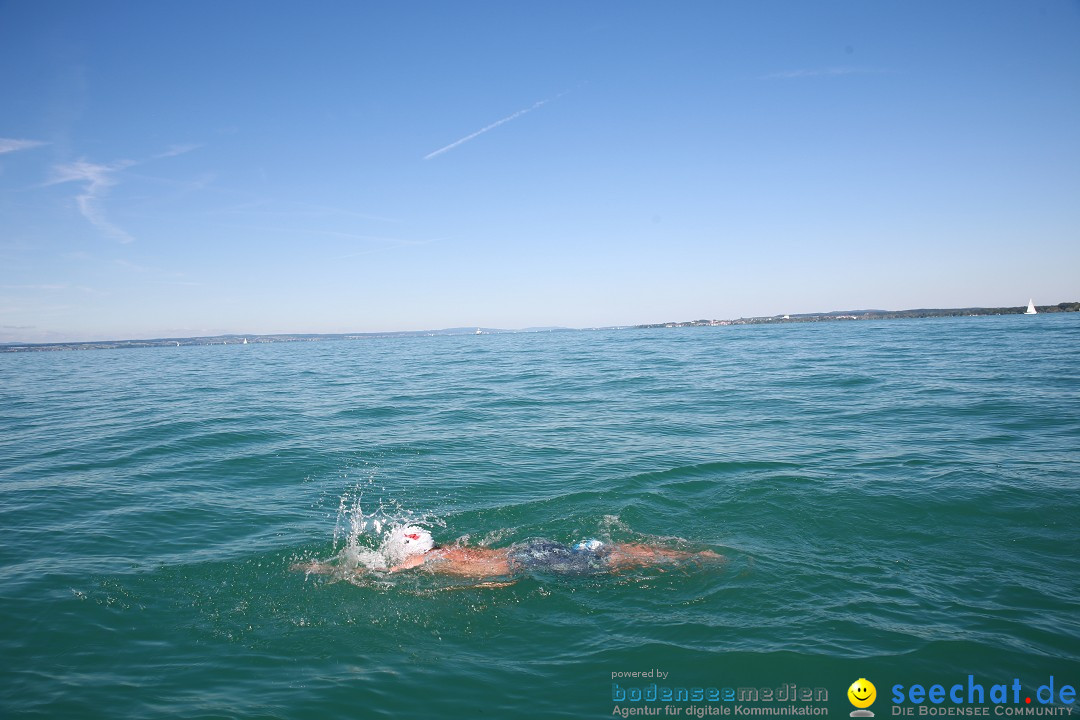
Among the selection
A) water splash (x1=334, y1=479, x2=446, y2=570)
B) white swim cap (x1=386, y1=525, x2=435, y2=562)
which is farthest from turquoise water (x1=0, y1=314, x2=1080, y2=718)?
white swim cap (x1=386, y1=525, x2=435, y2=562)

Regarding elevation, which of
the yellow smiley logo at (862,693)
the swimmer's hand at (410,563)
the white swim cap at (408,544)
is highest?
the white swim cap at (408,544)

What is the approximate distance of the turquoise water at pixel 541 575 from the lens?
5965mm

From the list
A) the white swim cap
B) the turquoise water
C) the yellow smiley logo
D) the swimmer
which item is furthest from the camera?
the white swim cap

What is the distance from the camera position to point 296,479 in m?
13.6

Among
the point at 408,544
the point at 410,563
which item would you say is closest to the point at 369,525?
the point at 408,544

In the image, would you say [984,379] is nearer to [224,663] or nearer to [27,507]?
[224,663]

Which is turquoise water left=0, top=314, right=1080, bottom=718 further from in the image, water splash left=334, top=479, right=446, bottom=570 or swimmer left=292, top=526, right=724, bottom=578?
swimmer left=292, top=526, right=724, bottom=578

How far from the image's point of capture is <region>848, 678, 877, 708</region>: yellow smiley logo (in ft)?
18.1

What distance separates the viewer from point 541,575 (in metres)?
8.30

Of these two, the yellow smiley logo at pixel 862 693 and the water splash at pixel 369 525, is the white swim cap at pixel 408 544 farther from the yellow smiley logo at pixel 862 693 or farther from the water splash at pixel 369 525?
the yellow smiley logo at pixel 862 693

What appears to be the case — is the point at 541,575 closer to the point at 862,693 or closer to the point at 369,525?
the point at 369,525

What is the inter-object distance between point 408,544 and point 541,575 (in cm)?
255

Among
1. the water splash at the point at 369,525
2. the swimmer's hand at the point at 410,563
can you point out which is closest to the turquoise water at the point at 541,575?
the water splash at the point at 369,525

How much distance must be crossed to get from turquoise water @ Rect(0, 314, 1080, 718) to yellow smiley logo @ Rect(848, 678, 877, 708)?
0.15 m
